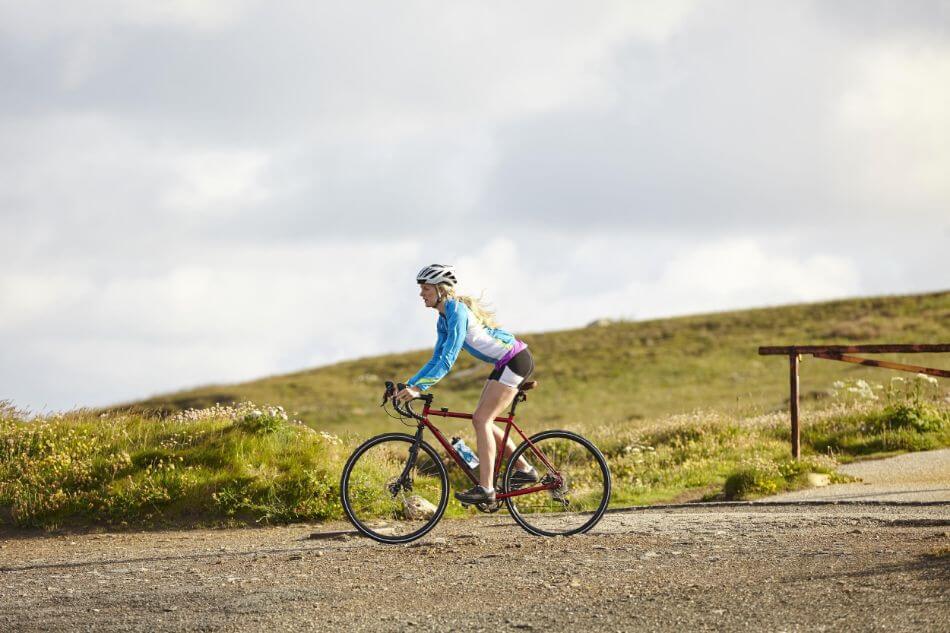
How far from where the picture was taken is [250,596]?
26.5ft

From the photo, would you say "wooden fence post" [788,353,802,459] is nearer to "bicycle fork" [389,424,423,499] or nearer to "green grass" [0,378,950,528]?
"green grass" [0,378,950,528]

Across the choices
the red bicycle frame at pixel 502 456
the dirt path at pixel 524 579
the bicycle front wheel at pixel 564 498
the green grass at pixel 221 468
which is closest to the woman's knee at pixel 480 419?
the red bicycle frame at pixel 502 456

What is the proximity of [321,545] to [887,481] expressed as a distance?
7.93 metres

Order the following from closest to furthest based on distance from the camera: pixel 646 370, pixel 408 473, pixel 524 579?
pixel 524 579 → pixel 408 473 → pixel 646 370

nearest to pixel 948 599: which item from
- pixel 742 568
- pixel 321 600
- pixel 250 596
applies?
pixel 742 568

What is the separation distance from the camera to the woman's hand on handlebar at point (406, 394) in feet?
31.0

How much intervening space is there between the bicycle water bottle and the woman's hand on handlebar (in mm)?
787

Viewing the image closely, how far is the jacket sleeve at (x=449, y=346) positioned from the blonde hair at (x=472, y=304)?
0.14 m

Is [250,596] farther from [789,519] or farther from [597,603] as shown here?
[789,519]

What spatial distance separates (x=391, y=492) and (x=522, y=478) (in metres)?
1.27

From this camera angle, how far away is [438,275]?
382 inches

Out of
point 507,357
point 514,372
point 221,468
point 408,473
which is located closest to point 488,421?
point 514,372

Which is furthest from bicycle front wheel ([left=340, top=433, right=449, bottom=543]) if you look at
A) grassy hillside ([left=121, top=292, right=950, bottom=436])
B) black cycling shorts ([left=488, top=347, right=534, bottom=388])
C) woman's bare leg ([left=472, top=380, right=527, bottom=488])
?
grassy hillside ([left=121, top=292, right=950, bottom=436])

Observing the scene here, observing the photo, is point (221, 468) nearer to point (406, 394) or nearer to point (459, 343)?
point (406, 394)
